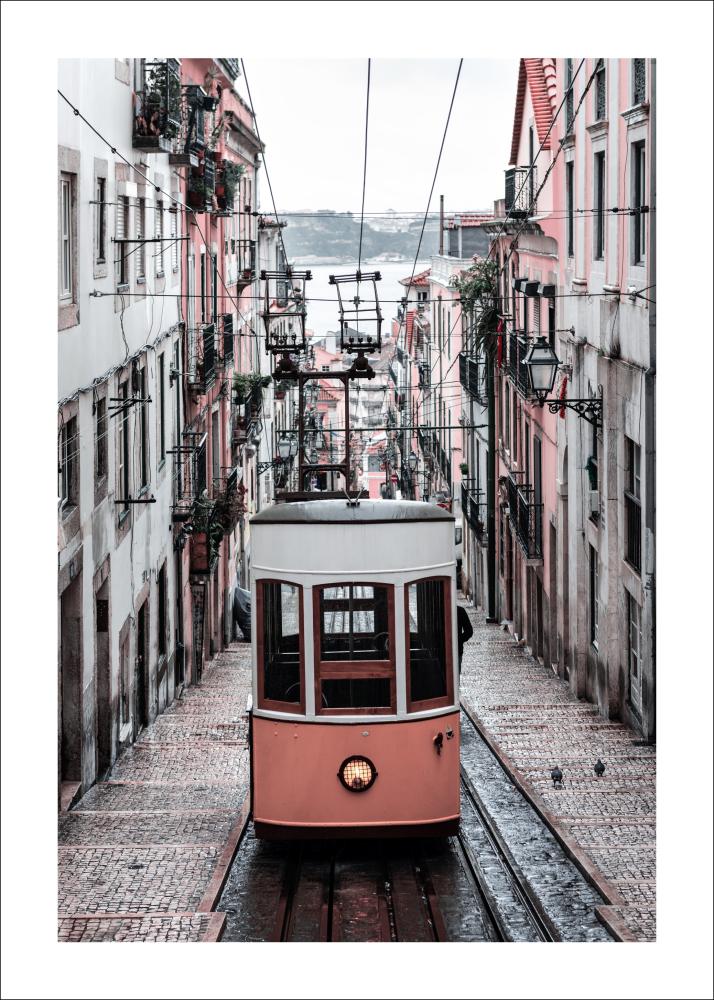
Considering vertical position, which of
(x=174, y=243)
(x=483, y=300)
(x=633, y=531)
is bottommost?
(x=633, y=531)

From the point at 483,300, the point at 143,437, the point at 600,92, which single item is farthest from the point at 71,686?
the point at 483,300

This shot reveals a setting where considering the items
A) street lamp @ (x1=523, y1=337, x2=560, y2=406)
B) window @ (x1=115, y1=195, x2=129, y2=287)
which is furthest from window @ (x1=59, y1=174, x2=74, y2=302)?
street lamp @ (x1=523, y1=337, x2=560, y2=406)

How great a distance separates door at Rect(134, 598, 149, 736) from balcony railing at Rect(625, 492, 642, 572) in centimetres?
603

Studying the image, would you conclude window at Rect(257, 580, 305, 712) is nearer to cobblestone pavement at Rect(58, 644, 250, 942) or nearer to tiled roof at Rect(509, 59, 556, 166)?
cobblestone pavement at Rect(58, 644, 250, 942)

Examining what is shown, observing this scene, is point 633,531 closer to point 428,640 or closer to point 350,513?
point 428,640

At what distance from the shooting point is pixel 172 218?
2173cm

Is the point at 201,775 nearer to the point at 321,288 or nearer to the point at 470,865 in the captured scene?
the point at 470,865

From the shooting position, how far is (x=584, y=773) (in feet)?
43.7

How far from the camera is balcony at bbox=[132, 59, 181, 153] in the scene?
16.8m

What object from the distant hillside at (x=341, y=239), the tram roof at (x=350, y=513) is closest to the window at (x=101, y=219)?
the tram roof at (x=350, y=513)

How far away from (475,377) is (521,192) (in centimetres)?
638

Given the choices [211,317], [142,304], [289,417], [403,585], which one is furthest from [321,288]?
[403,585]

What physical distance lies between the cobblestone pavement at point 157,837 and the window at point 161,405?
3693mm

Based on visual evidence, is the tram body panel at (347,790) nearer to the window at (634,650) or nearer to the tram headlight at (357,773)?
the tram headlight at (357,773)
